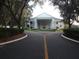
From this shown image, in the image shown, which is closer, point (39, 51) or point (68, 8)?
point (39, 51)

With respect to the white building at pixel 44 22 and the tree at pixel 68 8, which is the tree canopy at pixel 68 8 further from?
the white building at pixel 44 22

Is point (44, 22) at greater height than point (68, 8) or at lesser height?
lesser

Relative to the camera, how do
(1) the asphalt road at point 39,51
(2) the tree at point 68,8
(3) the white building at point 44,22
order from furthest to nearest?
(3) the white building at point 44,22 → (2) the tree at point 68,8 → (1) the asphalt road at point 39,51

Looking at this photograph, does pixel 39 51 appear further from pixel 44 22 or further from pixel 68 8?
pixel 44 22

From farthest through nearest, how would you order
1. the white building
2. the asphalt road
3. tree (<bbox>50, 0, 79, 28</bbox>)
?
1. the white building
2. tree (<bbox>50, 0, 79, 28</bbox>)
3. the asphalt road

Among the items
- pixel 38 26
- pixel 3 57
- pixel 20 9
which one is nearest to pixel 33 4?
pixel 20 9

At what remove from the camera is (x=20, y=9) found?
35.2 m

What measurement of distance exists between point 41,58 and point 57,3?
83.3 ft

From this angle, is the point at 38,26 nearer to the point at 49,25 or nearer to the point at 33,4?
the point at 49,25

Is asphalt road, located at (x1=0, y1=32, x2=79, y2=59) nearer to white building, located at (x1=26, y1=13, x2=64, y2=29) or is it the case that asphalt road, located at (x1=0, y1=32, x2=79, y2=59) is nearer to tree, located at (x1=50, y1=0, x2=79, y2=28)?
tree, located at (x1=50, y1=0, x2=79, y2=28)

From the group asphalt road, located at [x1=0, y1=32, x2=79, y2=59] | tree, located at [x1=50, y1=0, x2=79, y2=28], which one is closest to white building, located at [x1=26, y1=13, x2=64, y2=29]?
tree, located at [x1=50, y1=0, x2=79, y2=28]

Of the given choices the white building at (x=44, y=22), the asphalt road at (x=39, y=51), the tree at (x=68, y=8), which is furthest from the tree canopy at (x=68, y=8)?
the white building at (x=44, y=22)

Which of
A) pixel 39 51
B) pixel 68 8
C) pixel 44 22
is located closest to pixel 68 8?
pixel 68 8

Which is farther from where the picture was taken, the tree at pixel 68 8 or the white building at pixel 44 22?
the white building at pixel 44 22
